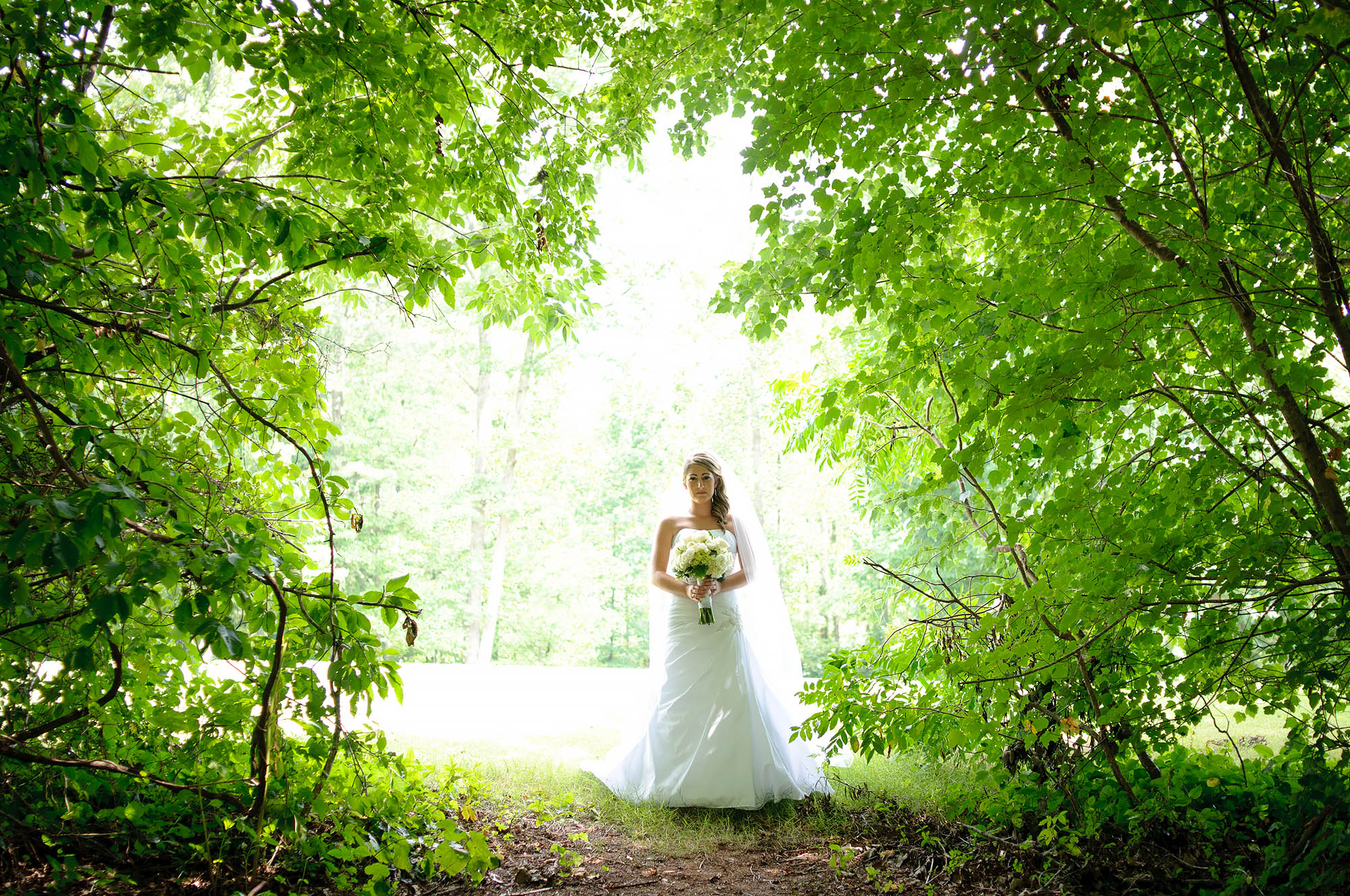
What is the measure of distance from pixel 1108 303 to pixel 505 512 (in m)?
14.8

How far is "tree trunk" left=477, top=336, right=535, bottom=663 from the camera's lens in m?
15.1

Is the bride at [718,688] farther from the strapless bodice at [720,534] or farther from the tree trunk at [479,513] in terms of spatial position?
the tree trunk at [479,513]

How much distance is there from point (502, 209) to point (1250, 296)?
2594mm

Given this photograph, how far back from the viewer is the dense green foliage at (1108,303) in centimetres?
209

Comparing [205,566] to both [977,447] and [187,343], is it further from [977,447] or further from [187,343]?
[977,447]

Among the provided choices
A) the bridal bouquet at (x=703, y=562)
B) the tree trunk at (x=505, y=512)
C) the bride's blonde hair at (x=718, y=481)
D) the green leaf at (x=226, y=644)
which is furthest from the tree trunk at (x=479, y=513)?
the green leaf at (x=226, y=644)

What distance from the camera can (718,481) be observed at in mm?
5695

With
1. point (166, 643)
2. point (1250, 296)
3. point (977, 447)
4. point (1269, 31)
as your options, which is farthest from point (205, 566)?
point (1269, 31)

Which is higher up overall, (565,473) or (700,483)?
(565,473)

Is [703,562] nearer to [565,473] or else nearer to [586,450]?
[565,473]

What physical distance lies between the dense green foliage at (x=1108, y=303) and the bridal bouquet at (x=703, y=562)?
1.90 meters

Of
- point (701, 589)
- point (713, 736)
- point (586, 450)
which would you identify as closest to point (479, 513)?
point (586, 450)

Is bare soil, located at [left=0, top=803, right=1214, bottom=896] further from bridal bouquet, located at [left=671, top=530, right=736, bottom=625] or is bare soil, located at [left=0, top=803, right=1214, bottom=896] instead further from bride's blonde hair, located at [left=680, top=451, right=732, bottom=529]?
bride's blonde hair, located at [left=680, top=451, right=732, bottom=529]

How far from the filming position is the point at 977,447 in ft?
6.99
